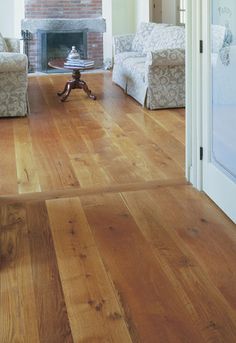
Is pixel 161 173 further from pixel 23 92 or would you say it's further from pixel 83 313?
pixel 23 92

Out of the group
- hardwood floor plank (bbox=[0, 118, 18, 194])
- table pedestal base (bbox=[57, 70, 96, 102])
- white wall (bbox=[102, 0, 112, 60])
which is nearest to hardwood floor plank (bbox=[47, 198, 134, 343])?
hardwood floor plank (bbox=[0, 118, 18, 194])

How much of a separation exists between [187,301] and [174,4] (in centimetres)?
724

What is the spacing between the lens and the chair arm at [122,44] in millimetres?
8250

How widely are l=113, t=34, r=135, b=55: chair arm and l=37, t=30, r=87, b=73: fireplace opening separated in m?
1.96

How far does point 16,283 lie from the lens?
2545 mm

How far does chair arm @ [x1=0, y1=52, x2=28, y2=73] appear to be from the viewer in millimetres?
5844

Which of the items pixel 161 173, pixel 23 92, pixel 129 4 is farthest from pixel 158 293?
pixel 129 4

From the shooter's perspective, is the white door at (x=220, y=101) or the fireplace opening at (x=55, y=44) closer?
the white door at (x=220, y=101)

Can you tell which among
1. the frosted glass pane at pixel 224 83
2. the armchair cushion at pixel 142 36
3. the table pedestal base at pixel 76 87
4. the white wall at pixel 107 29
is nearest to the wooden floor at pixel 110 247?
the frosted glass pane at pixel 224 83

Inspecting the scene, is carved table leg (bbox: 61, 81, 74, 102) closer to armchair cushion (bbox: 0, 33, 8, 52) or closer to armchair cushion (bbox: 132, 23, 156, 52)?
armchair cushion (bbox: 0, 33, 8, 52)

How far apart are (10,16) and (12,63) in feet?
13.8

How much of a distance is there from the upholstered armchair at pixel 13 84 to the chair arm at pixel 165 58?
1.41 m

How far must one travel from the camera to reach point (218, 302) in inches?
91.4

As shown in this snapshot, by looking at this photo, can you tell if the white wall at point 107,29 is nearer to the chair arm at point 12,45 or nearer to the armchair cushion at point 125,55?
the armchair cushion at point 125,55
